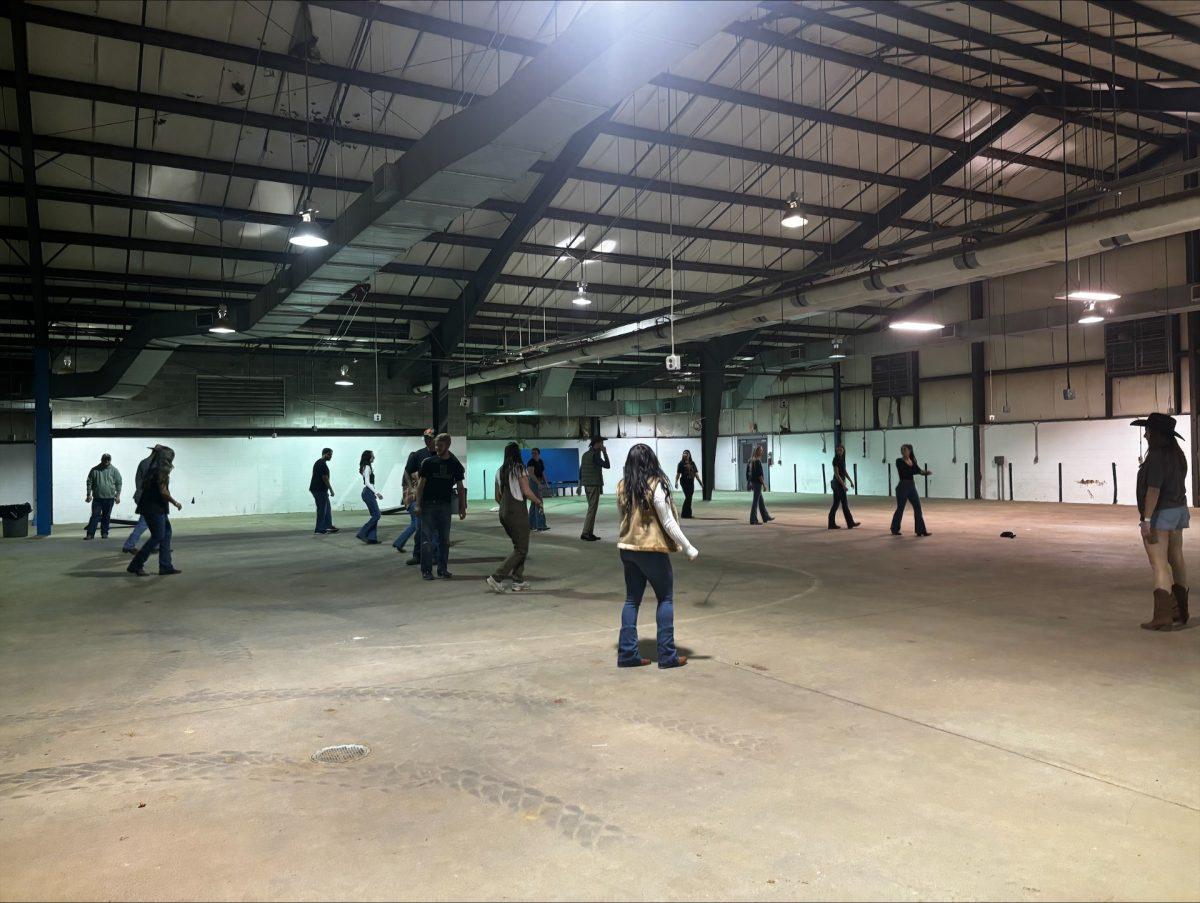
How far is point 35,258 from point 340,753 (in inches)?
582

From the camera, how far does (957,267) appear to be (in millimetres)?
→ 12141

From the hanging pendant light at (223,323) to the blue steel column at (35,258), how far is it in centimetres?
311

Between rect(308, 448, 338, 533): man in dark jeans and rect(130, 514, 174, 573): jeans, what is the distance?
14.5 ft

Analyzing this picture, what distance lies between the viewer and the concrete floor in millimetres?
2668

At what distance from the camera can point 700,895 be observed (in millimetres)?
2492

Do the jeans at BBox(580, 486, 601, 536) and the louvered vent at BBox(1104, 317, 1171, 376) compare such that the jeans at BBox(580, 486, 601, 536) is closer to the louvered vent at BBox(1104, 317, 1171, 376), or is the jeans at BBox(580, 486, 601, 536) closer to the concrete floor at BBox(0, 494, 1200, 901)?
the concrete floor at BBox(0, 494, 1200, 901)

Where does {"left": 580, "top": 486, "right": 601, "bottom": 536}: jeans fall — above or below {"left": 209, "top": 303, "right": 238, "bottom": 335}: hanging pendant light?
below

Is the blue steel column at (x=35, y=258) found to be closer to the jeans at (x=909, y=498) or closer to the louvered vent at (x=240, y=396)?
the louvered vent at (x=240, y=396)

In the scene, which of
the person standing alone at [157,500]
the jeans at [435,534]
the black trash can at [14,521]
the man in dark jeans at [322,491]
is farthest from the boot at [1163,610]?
the black trash can at [14,521]

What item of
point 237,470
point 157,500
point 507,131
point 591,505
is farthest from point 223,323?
point 237,470

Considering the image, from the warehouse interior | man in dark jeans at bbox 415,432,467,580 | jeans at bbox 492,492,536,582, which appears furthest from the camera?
man in dark jeans at bbox 415,432,467,580

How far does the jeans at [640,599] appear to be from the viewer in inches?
205

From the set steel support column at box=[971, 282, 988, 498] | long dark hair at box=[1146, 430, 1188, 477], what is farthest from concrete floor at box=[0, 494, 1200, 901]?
steel support column at box=[971, 282, 988, 498]

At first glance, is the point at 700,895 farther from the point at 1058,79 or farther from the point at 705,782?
the point at 1058,79
